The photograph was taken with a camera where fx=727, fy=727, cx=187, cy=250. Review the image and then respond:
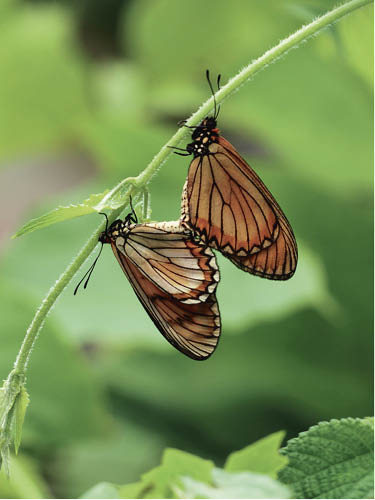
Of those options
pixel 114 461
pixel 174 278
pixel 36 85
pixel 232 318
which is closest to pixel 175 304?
pixel 174 278

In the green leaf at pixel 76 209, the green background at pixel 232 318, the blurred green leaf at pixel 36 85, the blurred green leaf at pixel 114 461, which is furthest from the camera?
the blurred green leaf at pixel 36 85

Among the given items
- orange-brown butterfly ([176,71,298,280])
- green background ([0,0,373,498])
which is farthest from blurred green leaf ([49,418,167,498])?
orange-brown butterfly ([176,71,298,280])

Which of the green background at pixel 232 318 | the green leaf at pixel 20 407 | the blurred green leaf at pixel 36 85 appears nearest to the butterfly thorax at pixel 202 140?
the green leaf at pixel 20 407

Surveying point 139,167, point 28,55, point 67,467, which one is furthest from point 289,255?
point 28,55

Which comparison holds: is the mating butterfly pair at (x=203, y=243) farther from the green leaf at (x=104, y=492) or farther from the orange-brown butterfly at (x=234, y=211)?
the green leaf at (x=104, y=492)

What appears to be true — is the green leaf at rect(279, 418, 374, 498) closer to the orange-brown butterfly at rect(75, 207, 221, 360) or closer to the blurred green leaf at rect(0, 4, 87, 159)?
the orange-brown butterfly at rect(75, 207, 221, 360)

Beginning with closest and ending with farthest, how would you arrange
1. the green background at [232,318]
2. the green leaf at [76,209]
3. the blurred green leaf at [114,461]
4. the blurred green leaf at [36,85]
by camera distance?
the green leaf at [76,209]
the green background at [232,318]
the blurred green leaf at [114,461]
the blurred green leaf at [36,85]
